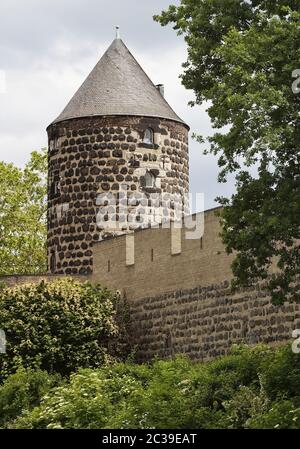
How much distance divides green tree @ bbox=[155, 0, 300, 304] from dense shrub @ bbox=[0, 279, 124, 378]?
10.2 m

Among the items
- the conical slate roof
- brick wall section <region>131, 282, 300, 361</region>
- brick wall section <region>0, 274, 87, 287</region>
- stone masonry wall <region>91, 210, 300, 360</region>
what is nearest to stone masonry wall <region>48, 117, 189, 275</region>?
the conical slate roof

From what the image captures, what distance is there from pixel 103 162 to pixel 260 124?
56.8 feet

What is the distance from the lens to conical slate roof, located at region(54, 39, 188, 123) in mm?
40969

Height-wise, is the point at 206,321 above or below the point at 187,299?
below

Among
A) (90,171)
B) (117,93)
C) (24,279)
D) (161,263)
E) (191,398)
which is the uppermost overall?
(117,93)

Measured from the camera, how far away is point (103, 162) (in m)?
40.4

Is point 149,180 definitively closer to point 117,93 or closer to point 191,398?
point 117,93

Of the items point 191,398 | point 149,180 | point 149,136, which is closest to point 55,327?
point 149,180

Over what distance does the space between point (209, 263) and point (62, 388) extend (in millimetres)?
6013

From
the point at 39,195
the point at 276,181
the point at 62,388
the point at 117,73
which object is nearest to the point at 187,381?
the point at 62,388

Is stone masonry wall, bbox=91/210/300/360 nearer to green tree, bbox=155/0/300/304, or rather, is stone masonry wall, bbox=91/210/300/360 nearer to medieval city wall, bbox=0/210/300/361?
medieval city wall, bbox=0/210/300/361

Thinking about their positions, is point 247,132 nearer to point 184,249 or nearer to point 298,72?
point 298,72

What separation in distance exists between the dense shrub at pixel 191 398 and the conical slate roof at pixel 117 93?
1320 cm

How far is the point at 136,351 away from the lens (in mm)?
36062
